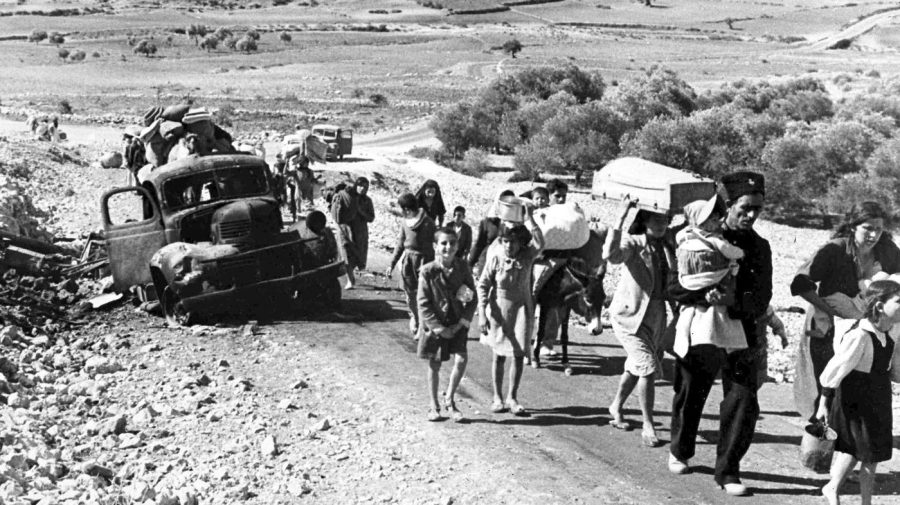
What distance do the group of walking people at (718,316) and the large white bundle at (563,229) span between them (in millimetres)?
1118

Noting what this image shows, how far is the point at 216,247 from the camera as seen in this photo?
12.8 m

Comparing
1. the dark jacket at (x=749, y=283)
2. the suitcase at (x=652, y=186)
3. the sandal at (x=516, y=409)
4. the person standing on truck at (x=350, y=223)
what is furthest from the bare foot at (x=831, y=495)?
the person standing on truck at (x=350, y=223)

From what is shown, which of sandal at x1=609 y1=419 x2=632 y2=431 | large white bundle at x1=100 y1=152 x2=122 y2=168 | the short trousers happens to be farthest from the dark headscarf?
large white bundle at x1=100 y1=152 x2=122 y2=168

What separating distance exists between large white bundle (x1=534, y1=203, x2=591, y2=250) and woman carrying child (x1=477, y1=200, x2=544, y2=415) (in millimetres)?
1287

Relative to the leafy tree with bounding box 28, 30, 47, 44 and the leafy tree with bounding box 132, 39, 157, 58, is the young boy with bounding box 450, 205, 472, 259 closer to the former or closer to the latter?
the leafy tree with bounding box 132, 39, 157, 58

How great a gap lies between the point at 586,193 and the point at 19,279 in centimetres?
2323

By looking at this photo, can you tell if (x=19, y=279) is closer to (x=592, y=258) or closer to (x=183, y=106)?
(x=183, y=106)

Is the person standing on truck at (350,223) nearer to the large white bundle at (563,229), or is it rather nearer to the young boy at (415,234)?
the young boy at (415,234)

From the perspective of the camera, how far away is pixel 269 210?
13516 mm

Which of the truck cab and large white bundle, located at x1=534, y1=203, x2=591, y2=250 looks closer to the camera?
large white bundle, located at x1=534, y1=203, x2=591, y2=250

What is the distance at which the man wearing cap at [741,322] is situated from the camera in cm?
724

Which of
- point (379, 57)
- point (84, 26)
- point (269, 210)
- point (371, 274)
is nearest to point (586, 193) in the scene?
point (371, 274)

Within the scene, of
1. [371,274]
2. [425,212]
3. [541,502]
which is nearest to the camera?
[541,502]

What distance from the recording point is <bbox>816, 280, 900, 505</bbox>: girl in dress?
6.73m
